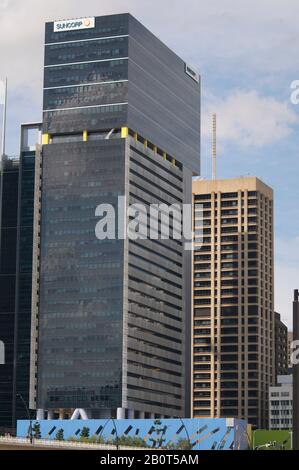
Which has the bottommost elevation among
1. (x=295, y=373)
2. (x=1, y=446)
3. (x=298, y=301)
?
(x=1, y=446)

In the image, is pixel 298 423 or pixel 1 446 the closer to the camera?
pixel 298 423
